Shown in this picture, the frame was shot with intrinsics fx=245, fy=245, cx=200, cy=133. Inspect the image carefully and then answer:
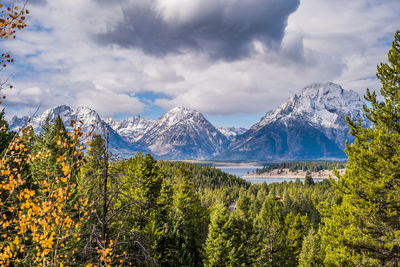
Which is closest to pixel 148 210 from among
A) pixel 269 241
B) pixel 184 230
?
pixel 184 230

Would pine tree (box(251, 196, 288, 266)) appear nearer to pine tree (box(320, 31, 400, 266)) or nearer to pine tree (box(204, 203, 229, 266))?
pine tree (box(204, 203, 229, 266))

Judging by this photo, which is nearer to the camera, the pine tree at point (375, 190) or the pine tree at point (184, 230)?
the pine tree at point (375, 190)

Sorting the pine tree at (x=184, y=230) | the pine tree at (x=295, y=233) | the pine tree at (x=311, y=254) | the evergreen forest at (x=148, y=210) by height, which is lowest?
the pine tree at (x=295, y=233)

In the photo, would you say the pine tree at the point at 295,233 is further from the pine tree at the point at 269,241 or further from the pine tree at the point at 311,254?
the pine tree at the point at 311,254

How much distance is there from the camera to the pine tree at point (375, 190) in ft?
38.9

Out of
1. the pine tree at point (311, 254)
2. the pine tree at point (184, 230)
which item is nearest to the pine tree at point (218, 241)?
the pine tree at point (184, 230)

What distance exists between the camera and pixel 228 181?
475ft

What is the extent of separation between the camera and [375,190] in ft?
39.3

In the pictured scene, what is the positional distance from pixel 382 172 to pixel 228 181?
13531 cm

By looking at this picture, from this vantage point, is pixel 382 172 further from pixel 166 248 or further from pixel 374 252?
pixel 166 248

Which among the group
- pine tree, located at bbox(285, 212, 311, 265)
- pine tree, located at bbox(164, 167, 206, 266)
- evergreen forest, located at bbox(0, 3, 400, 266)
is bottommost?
pine tree, located at bbox(285, 212, 311, 265)

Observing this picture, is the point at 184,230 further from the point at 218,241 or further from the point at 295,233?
the point at 295,233

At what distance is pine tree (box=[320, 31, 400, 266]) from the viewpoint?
11859mm

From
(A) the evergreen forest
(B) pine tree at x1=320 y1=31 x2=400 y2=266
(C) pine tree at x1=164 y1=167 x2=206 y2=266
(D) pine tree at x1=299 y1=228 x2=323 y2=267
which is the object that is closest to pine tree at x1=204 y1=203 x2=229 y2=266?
(A) the evergreen forest
